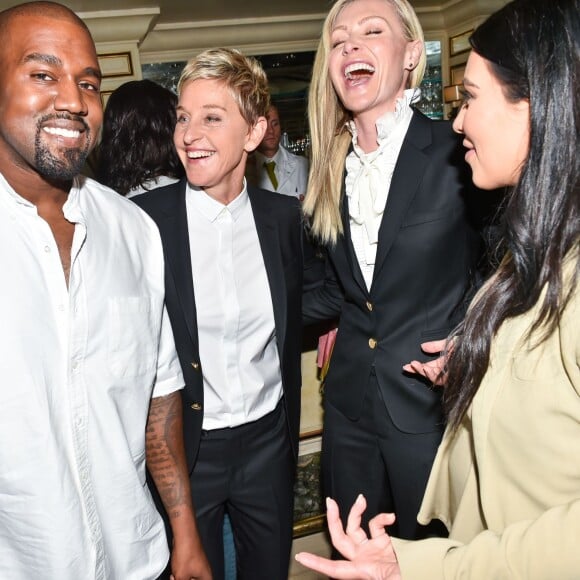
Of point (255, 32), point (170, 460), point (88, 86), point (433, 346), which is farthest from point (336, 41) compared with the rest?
point (255, 32)

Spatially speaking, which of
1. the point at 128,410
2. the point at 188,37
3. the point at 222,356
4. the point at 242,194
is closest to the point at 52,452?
the point at 128,410

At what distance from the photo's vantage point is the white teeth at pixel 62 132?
1.32 meters

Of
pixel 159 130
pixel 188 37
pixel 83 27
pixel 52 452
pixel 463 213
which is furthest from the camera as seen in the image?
pixel 188 37

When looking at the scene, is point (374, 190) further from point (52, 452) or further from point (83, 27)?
point (52, 452)

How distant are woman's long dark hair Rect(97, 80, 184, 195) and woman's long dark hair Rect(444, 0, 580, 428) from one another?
1674 millimetres

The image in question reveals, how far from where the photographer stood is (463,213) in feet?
6.10

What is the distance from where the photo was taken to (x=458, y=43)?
817cm

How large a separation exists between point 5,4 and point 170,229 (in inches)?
189

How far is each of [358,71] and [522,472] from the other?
139cm

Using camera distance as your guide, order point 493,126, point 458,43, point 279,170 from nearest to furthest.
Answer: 1. point 493,126
2. point 279,170
3. point 458,43

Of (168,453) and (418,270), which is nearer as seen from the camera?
(168,453)

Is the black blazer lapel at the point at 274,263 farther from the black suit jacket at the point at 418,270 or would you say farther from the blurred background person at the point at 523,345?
the blurred background person at the point at 523,345

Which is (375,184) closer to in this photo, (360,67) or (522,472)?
(360,67)

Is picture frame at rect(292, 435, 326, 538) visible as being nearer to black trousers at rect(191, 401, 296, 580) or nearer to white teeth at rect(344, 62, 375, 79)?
black trousers at rect(191, 401, 296, 580)
